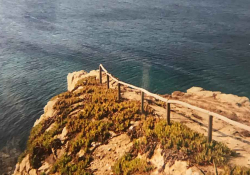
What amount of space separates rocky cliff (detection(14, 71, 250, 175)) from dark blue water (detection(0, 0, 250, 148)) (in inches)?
346

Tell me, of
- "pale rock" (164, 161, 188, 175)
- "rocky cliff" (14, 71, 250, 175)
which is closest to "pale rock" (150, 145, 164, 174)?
"rocky cliff" (14, 71, 250, 175)

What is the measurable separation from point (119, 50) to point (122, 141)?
107 feet

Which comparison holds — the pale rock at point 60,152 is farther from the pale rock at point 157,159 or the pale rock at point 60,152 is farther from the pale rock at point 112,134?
the pale rock at point 157,159

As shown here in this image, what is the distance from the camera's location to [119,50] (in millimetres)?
44594

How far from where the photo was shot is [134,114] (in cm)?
1519

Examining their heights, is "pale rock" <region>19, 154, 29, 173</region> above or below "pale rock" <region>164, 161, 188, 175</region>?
below

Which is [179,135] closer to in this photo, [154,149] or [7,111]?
[154,149]

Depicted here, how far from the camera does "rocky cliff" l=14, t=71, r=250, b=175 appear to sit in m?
10.7

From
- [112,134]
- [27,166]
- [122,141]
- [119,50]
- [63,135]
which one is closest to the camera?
[122,141]

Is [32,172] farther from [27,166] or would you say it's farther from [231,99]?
[231,99]

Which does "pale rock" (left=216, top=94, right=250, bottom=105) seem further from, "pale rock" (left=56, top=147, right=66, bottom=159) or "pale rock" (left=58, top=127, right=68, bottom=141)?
"pale rock" (left=56, top=147, right=66, bottom=159)

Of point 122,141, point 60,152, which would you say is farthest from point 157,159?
point 60,152

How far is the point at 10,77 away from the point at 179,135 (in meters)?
28.9

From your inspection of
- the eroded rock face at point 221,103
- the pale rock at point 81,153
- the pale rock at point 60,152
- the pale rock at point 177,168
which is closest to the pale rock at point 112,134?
the pale rock at point 81,153
